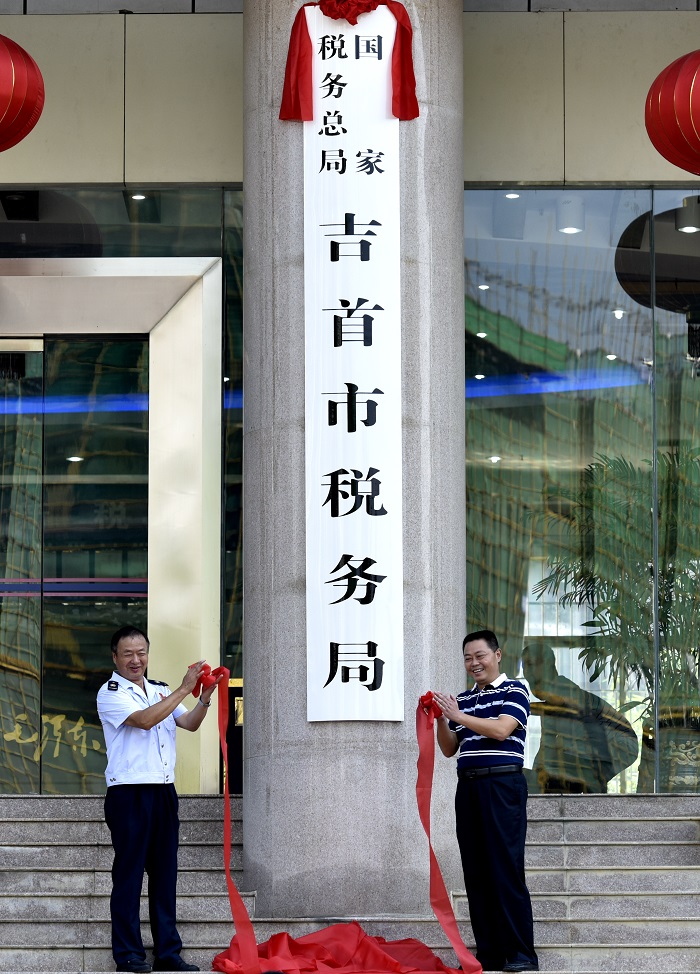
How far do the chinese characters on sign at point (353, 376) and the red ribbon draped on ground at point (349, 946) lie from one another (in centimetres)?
75

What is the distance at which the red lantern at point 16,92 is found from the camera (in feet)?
24.3

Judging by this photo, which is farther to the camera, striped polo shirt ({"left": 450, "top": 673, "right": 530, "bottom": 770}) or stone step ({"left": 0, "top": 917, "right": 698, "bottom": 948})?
stone step ({"left": 0, "top": 917, "right": 698, "bottom": 948})

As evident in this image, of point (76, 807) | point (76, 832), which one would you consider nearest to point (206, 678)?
point (76, 832)

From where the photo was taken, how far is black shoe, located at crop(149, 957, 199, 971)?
21.4 ft

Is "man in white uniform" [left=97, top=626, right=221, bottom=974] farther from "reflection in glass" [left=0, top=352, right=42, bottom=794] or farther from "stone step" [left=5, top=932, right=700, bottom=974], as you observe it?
"reflection in glass" [left=0, top=352, right=42, bottom=794]

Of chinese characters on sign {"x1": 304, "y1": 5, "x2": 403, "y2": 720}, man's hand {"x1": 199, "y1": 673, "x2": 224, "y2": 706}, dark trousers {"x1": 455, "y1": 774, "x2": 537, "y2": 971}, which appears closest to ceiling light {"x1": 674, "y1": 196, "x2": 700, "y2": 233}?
chinese characters on sign {"x1": 304, "y1": 5, "x2": 403, "y2": 720}

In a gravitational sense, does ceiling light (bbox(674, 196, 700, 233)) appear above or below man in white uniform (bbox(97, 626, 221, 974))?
above

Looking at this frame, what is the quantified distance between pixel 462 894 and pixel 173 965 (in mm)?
1729

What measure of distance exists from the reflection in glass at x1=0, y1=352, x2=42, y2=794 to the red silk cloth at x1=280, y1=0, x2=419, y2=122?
3.24 meters

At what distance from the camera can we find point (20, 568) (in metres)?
10.3

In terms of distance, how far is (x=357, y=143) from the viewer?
26.2 feet

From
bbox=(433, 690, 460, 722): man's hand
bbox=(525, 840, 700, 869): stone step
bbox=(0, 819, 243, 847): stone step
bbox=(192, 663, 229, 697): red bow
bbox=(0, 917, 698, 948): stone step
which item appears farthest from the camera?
bbox=(0, 819, 243, 847): stone step

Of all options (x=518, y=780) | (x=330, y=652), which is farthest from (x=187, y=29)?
(x=518, y=780)

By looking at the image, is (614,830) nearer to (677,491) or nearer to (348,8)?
(677,491)
